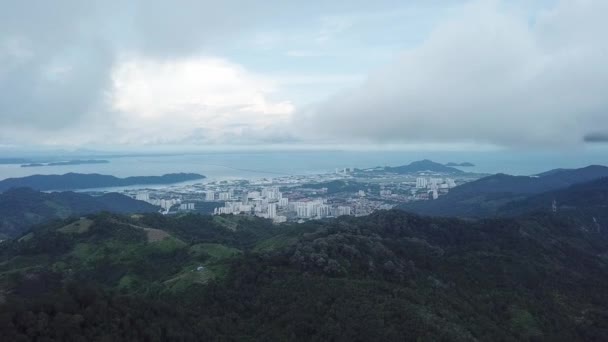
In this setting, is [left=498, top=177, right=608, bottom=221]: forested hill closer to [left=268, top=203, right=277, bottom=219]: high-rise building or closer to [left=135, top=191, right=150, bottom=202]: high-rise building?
[left=268, top=203, right=277, bottom=219]: high-rise building

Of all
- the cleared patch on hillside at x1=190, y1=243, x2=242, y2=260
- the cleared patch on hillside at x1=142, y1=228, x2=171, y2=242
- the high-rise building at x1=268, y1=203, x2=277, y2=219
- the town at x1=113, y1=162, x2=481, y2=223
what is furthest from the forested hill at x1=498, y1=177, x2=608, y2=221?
the cleared patch on hillside at x1=142, y1=228, x2=171, y2=242

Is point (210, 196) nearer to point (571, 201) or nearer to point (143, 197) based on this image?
point (143, 197)

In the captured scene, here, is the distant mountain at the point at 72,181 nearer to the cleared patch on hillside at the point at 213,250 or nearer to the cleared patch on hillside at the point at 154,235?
the cleared patch on hillside at the point at 154,235

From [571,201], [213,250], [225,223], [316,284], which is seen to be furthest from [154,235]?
[571,201]

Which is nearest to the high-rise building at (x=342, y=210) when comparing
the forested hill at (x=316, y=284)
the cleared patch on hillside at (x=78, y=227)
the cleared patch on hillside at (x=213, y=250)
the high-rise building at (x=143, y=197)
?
the forested hill at (x=316, y=284)

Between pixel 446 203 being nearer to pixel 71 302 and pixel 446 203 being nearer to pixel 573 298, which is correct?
pixel 573 298

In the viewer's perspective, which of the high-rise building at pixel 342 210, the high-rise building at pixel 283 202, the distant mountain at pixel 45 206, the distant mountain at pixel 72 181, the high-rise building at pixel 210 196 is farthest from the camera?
the distant mountain at pixel 72 181

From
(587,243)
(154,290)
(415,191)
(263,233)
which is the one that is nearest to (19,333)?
(154,290)
